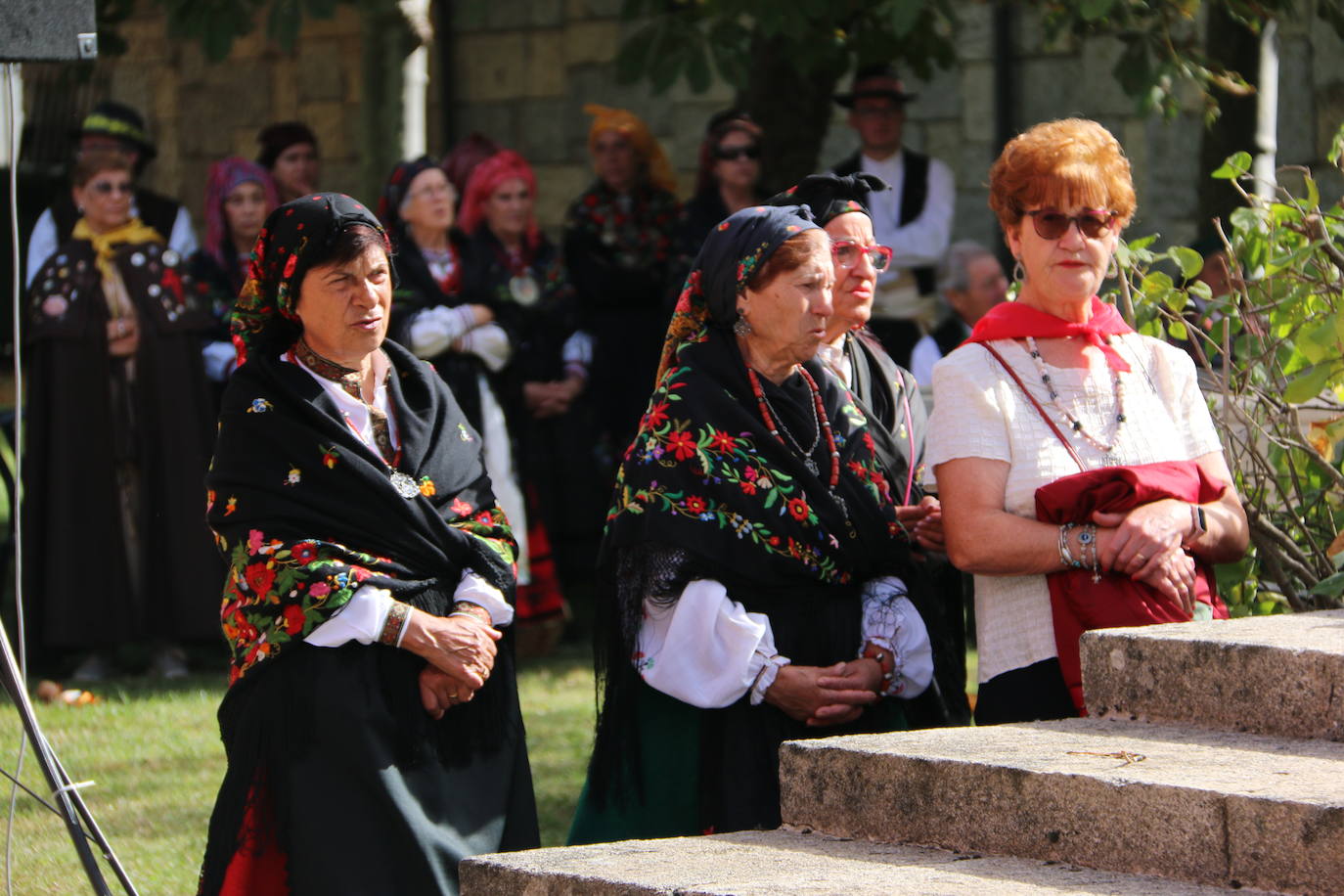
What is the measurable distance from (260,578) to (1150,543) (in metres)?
1.76

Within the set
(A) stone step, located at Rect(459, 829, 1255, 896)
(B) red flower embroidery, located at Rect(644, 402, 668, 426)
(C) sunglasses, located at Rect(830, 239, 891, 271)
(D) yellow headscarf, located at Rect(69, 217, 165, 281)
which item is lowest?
(A) stone step, located at Rect(459, 829, 1255, 896)

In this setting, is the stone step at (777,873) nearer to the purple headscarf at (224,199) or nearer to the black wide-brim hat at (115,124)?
the purple headscarf at (224,199)

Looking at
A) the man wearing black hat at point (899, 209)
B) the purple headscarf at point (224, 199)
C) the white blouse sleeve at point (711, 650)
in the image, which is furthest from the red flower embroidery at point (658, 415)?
the purple headscarf at point (224, 199)

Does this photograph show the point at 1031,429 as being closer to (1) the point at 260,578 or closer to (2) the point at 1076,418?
(2) the point at 1076,418

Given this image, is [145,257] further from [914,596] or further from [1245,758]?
[1245,758]

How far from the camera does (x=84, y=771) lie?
649cm

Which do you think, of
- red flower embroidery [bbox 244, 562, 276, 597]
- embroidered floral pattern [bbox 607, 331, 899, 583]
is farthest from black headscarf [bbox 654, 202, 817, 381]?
red flower embroidery [bbox 244, 562, 276, 597]

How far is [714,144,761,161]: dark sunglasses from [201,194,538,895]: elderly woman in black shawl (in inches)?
176

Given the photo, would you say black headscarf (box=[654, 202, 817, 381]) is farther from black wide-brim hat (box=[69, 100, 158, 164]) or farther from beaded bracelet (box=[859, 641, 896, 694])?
black wide-brim hat (box=[69, 100, 158, 164])

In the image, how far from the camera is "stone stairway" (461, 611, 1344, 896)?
313 centimetres

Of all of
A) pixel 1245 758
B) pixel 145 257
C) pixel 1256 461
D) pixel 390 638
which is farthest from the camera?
pixel 145 257

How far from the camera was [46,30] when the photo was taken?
408 cm

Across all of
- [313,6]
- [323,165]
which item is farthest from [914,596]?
[323,165]

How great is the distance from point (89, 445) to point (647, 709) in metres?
4.51
